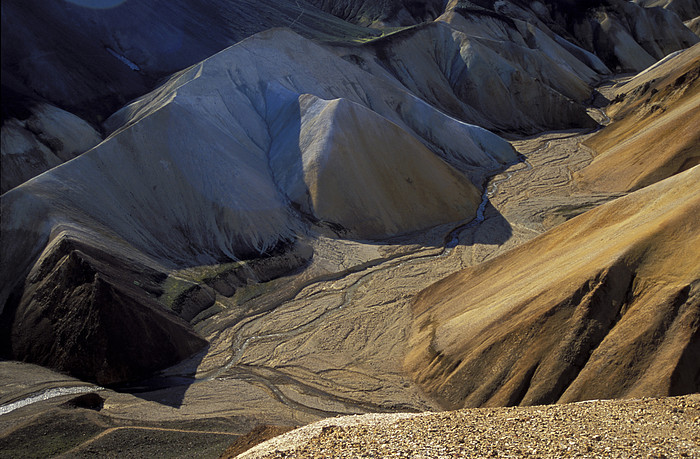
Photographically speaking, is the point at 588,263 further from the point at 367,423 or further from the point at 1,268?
the point at 1,268

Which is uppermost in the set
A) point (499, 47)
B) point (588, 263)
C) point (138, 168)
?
point (499, 47)

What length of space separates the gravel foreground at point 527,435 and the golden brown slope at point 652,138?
24.2 m

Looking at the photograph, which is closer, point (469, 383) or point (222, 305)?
point (469, 383)

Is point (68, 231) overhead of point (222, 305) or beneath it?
overhead

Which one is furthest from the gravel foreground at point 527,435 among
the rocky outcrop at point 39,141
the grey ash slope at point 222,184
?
the rocky outcrop at point 39,141

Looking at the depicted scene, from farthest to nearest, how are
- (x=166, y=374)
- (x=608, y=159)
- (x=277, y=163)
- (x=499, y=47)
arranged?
(x=499, y=47)
(x=608, y=159)
(x=277, y=163)
(x=166, y=374)

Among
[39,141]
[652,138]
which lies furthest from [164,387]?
[652,138]

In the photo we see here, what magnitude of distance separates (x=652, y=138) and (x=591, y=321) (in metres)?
23.4

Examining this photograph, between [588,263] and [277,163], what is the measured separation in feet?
63.1

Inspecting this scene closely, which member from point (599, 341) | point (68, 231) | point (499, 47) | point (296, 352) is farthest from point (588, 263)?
point (499, 47)

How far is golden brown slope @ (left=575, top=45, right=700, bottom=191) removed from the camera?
103 feet

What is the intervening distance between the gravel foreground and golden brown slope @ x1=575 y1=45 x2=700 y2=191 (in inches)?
953

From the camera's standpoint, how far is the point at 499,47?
184ft

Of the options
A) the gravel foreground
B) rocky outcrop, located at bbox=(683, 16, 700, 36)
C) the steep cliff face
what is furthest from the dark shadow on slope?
rocky outcrop, located at bbox=(683, 16, 700, 36)
